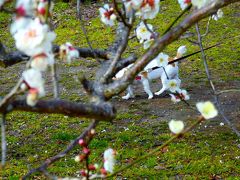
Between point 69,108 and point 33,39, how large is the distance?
236 mm

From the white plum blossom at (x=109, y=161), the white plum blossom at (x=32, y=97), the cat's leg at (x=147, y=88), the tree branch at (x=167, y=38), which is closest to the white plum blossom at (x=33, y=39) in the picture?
the white plum blossom at (x=32, y=97)

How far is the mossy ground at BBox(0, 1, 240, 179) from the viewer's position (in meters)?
4.83

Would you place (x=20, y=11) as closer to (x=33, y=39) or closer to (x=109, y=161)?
(x=33, y=39)

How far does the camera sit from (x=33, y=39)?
1284mm

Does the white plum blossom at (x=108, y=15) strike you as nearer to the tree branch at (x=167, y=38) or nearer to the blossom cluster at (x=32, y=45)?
the tree branch at (x=167, y=38)

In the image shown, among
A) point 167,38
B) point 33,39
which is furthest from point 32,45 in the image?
point 167,38

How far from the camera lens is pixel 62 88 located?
25.5 ft

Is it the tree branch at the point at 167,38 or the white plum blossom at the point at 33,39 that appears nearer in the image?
the white plum blossom at the point at 33,39

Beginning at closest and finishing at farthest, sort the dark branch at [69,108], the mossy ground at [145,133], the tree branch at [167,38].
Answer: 1. the dark branch at [69,108]
2. the tree branch at [167,38]
3. the mossy ground at [145,133]

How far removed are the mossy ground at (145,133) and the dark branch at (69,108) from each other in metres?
1.59

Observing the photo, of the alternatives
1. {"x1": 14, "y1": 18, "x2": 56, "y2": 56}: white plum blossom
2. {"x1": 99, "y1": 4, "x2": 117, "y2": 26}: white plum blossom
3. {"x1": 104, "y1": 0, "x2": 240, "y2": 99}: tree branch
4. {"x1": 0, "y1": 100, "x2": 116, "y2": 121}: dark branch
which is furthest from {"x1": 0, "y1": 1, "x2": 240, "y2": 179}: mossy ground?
{"x1": 14, "y1": 18, "x2": 56, "y2": 56}: white plum blossom

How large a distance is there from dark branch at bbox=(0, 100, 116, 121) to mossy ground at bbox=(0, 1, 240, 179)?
1.59m

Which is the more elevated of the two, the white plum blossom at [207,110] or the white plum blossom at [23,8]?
the white plum blossom at [23,8]

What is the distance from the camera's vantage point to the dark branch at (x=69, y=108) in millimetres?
1344
